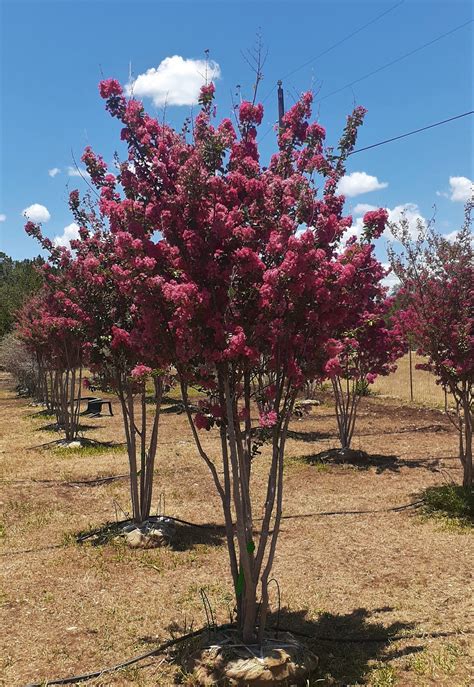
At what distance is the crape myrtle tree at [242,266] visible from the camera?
3.86 meters

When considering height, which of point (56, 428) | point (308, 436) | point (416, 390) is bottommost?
point (308, 436)

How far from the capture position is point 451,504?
25.5 ft

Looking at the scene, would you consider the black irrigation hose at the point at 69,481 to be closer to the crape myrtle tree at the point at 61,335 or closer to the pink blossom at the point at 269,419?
the crape myrtle tree at the point at 61,335

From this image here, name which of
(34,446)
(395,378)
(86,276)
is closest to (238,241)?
(86,276)

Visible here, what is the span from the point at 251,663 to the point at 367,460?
818cm

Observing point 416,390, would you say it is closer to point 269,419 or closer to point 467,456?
point 467,456

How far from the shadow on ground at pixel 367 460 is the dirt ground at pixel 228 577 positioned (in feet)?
0.28

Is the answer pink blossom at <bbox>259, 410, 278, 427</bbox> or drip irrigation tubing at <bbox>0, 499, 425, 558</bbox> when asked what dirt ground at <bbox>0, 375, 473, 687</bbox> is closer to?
drip irrigation tubing at <bbox>0, 499, 425, 558</bbox>

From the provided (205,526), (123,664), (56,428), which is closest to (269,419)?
(123,664)

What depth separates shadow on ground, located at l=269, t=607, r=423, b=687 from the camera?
408cm

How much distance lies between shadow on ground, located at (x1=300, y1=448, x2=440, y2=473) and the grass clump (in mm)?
2475

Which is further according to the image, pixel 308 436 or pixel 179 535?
pixel 308 436

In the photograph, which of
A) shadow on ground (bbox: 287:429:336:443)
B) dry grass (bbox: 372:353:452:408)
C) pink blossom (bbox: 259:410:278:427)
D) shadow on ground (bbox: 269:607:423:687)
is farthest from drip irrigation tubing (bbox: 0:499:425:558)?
dry grass (bbox: 372:353:452:408)

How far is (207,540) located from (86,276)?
11.8 feet
